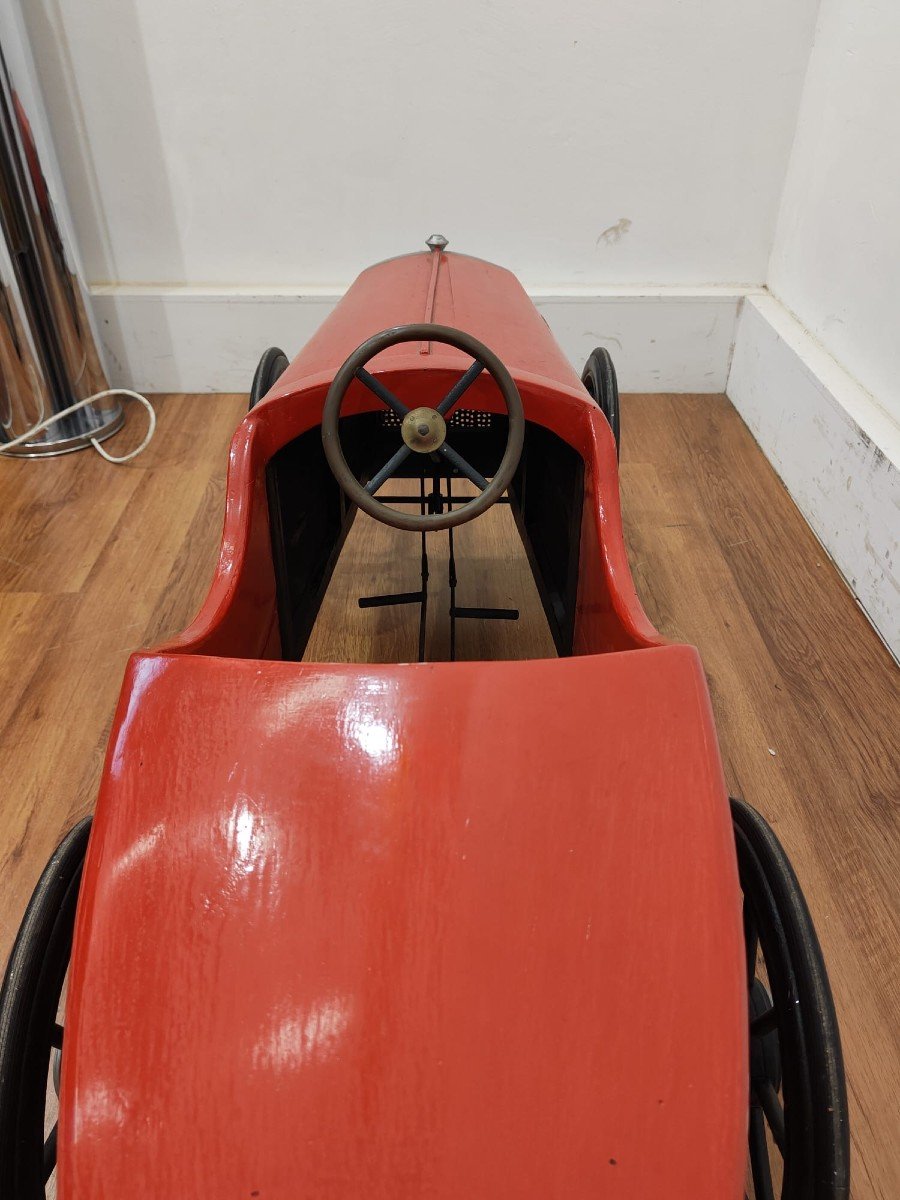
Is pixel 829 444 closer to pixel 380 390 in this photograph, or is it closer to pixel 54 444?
pixel 380 390

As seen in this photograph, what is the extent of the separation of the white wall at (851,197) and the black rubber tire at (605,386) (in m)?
0.77

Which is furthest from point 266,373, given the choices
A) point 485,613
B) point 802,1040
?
point 802,1040

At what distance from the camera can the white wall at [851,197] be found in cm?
220

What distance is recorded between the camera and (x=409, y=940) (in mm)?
805

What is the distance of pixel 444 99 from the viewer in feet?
9.04

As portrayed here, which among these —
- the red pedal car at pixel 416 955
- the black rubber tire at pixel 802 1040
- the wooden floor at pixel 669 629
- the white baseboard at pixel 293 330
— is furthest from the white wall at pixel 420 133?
the black rubber tire at pixel 802 1040

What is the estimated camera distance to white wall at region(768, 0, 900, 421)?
2.20 meters

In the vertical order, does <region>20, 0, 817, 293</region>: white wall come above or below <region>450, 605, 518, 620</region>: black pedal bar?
above

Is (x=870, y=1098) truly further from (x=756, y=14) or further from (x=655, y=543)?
(x=756, y=14)

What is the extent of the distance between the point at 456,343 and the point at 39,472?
2.05 m

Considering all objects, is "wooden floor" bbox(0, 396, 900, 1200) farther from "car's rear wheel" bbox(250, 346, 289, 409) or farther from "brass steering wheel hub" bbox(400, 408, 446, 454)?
"brass steering wheel hub" bbox(400, 408, 446, 454)

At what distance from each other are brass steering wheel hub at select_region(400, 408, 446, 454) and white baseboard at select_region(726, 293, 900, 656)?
53.6 inches

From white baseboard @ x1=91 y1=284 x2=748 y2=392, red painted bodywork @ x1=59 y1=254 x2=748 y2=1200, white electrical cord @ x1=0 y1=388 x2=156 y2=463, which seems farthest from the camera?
white baseboard @ x1=91 y1=284 x2=748 y2=392

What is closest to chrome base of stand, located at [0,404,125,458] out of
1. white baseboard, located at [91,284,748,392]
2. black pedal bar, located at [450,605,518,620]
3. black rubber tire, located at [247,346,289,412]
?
white baseboard, located at [91,284,748,392]
